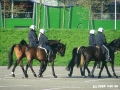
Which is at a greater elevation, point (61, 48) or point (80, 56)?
point (61, 48)

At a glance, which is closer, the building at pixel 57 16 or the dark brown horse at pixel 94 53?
the dark brown horse at pixel 94 53

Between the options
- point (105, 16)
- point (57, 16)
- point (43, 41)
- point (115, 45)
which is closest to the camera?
point (43, 41)

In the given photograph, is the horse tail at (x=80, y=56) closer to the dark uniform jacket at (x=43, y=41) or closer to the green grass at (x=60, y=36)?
the dark uniform jacket at (x=43, y=41)

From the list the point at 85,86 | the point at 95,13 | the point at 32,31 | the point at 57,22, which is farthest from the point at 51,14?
the point at 85,86

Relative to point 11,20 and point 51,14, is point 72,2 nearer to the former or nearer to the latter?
point 51,14

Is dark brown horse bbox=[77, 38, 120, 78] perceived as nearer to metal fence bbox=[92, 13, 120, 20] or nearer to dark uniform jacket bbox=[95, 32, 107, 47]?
dark uniform jacket bbox=[95, 32, 107, 47]

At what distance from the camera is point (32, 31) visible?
28.5 m

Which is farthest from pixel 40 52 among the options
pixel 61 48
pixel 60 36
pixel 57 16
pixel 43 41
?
pixel 57 16

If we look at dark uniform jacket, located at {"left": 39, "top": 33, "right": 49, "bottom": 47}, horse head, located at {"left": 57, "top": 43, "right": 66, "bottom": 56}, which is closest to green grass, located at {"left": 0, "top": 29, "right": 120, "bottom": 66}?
dark uniform jacket, located at {"left": 39, "top": 33, "right": 49, "bottom": 47}

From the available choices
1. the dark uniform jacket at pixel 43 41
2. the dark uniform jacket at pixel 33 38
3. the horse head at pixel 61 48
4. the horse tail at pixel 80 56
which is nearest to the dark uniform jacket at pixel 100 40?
the horse tail at pixel 80 56

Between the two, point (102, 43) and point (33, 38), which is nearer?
point (33, 38)

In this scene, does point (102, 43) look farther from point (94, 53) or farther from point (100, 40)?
point (94, 53)

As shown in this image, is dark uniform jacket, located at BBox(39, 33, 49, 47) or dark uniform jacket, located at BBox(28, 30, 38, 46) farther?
dark uniform jacket, located at BBox(28, 30, 38, 46)

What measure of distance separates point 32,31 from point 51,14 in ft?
125
